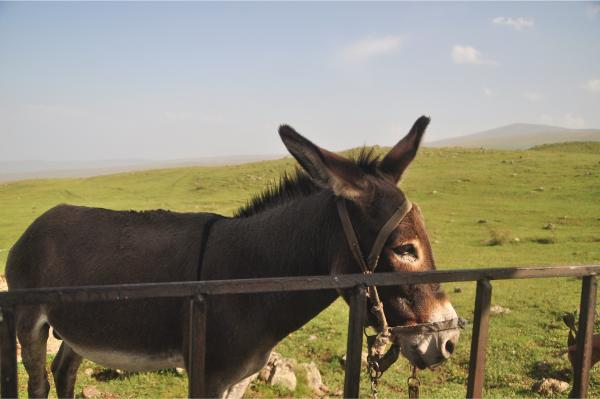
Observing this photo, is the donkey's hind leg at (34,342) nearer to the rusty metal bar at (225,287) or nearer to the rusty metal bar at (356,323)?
the rusty metal bar at (225,287)

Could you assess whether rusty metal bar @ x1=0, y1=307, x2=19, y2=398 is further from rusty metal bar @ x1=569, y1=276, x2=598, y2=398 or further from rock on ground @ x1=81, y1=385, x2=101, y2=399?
rock on ground @ x1=81, y1=385, x2=101, y2=399

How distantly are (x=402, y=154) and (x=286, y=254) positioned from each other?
1.24 m

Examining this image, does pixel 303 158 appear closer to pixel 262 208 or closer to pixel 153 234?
pixel 262 208

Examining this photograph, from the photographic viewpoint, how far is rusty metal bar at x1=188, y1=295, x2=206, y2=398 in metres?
2.26

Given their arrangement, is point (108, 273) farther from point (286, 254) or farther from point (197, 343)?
point (197, 343)

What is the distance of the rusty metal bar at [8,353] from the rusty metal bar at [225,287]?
73mm

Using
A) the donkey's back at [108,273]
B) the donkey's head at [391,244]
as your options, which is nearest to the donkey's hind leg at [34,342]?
the donkey's back at [108,273]

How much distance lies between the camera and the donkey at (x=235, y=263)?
9.47ft

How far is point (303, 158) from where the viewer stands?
2.81m

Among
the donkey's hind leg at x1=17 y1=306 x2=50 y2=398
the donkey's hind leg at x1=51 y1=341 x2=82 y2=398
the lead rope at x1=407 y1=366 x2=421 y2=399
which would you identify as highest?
the lead rope at x1=407 y1=366 x2=421 y2=399

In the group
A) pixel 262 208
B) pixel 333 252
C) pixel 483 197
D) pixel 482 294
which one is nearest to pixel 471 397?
pixel 482 294

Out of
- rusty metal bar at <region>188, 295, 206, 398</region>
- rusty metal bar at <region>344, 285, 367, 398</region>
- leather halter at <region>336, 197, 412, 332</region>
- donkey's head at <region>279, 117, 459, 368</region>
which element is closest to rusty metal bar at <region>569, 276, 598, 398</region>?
donkey's head at <region>279, 117, 459, 368</region>

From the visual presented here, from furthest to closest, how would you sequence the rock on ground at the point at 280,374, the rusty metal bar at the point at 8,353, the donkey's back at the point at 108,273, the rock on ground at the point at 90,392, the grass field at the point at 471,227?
the grass field at the point at 471,227
the rock on ground at the point at 280,374
the rock on ground at the point at 90,392
the donkey's back at the point at 108,273
the rusty metal bar at the point at 8,353

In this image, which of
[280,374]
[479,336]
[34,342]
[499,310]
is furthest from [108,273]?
→ [499,310]
